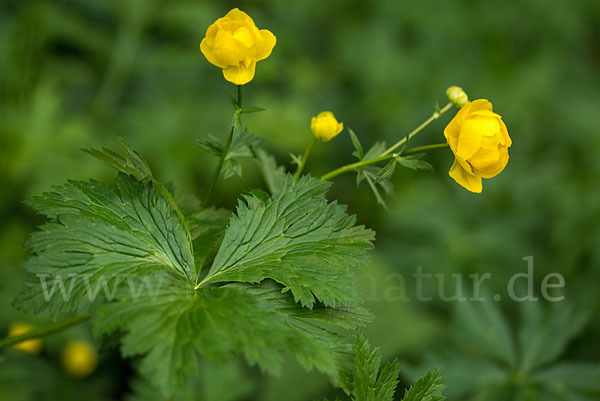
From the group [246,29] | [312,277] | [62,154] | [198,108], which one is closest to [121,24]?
[198,108]

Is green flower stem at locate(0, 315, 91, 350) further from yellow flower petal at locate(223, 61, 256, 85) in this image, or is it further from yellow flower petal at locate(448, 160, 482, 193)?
A: yellow flower petal at locate(448, 160, 482, 193)

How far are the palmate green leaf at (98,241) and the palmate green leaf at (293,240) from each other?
0.27 ft

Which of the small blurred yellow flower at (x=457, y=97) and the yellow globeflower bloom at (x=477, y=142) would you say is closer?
the yellow globeflower bloom at (x=477, y=142)

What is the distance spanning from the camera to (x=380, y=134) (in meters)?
3.10

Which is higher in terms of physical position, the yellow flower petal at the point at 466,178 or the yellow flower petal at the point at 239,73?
the yellow flower petal at the point at 239,73

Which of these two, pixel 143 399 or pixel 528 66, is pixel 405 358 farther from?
pixel 528 66

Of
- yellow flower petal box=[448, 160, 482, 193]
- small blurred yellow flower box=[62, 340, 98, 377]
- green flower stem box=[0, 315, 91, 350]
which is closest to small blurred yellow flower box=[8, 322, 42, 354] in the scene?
small blurred yellow flower box=[62, 340, 98, 377]

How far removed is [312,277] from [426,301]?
70.9 inches

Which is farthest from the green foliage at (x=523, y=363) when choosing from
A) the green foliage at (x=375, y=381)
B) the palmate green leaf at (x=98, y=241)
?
the palmate green leaf at (x=98, y=241)

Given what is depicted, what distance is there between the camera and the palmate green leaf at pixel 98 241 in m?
0.82

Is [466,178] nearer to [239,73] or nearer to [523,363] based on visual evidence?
[239,73]

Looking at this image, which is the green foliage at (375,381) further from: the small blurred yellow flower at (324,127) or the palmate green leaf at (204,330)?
the small blurred yellow flower at (324,127)

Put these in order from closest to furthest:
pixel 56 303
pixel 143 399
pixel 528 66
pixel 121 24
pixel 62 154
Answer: pixel 56 303
pixel 143 399
pixel 62 154
pixel 121 24
pixel 528 66

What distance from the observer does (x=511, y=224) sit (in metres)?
2.72
